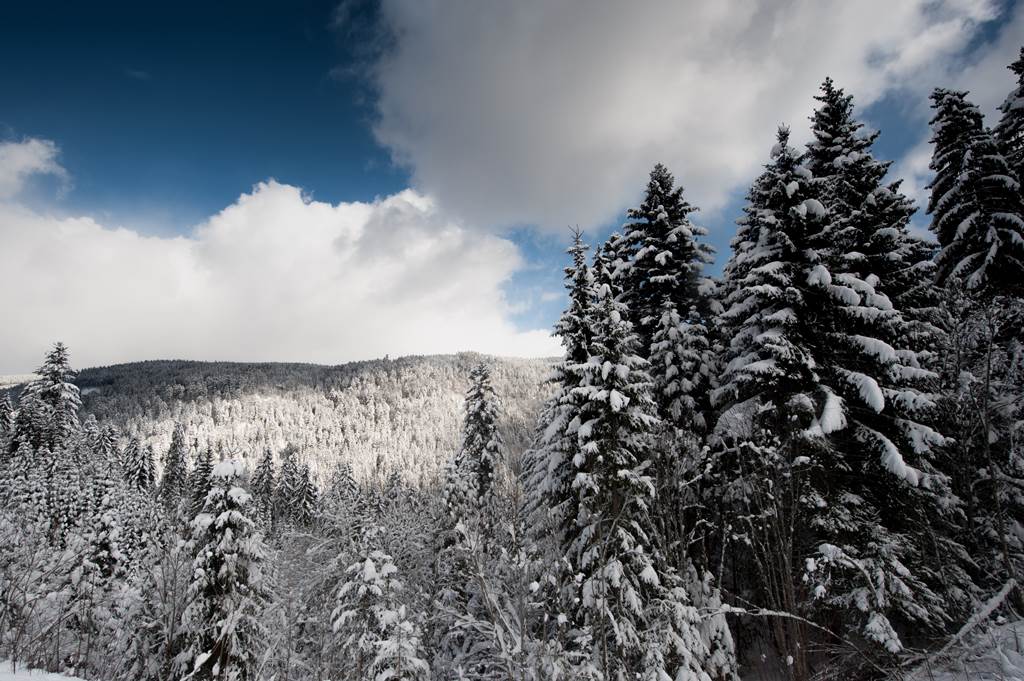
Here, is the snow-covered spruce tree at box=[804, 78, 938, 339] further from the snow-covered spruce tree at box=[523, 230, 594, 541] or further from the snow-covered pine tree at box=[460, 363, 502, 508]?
the snow-covered pine tree at box=[460, 363, 502, 508]

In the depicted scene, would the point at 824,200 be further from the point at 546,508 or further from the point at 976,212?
the point at 546,508

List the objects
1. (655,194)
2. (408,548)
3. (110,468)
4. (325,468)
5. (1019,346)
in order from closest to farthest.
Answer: (1019,346)
(655,194)
(408,548)
(110,468)
(325,468)

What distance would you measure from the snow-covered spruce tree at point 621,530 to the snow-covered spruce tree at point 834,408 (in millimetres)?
2924

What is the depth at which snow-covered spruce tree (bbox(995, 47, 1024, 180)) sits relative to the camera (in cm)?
1597

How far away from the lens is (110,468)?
34.0 meters

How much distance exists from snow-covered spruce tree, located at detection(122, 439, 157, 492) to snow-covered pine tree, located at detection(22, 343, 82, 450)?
51.3 ft

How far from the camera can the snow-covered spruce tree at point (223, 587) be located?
48.6 feet

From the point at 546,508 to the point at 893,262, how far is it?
14220 millimetres

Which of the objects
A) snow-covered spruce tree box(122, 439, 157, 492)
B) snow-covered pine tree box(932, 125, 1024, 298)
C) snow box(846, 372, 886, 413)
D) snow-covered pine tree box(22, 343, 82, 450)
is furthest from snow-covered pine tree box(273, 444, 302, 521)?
snow-covered pine tree box(932, 125, 1024, 298)

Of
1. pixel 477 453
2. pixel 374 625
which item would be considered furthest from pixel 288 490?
pixel 374 625

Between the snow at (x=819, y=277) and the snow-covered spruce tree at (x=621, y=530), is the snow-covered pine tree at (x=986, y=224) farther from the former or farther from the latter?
the snow-covered spruce tree at (x=621, y=530)

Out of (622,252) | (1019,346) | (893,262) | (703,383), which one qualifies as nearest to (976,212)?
(893,262)

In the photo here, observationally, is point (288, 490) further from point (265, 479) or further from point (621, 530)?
point (621, 530)

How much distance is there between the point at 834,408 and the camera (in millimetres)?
12750
